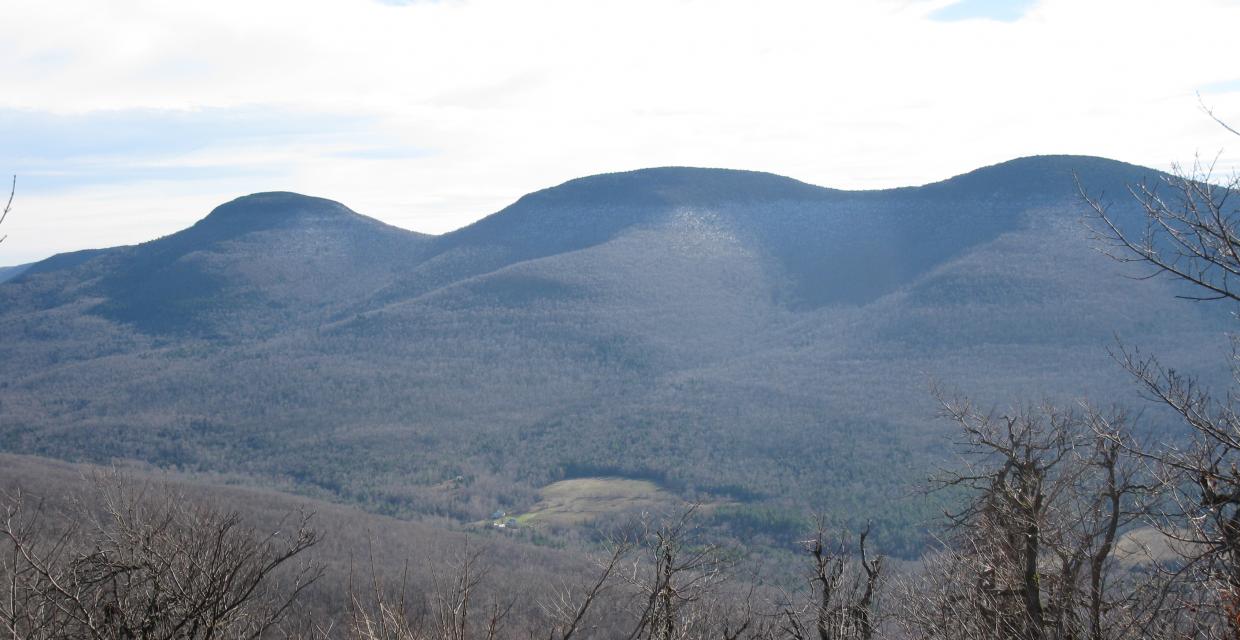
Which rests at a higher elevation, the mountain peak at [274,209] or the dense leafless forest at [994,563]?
the mountain peak at [274,209]

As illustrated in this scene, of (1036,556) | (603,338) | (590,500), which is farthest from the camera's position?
(603,338)

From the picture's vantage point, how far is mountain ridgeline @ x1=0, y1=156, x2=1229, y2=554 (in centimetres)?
6788

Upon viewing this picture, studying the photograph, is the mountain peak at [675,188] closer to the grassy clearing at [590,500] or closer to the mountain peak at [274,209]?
the mountain peak at [274,209]

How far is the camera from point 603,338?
10200 centimetres

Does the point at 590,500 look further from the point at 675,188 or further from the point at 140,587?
the point at 675,188

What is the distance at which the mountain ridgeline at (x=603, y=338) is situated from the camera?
67875 mm

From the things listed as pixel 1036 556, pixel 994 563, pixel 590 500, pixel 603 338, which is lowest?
pixel 590 500

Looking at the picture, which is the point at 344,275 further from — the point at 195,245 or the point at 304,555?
the point at 304,555

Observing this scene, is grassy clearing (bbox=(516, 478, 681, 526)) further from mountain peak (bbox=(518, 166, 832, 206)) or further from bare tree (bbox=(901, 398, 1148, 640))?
mountain peak (bbox=(518, 166, 832, 206))

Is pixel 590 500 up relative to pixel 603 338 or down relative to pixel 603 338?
down

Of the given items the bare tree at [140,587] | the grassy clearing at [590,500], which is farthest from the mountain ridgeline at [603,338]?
the bare tree at [140,587]

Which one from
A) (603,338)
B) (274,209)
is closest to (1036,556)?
(603,338)

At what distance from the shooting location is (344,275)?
5182 inches

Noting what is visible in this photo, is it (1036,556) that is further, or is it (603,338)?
(603,338)
